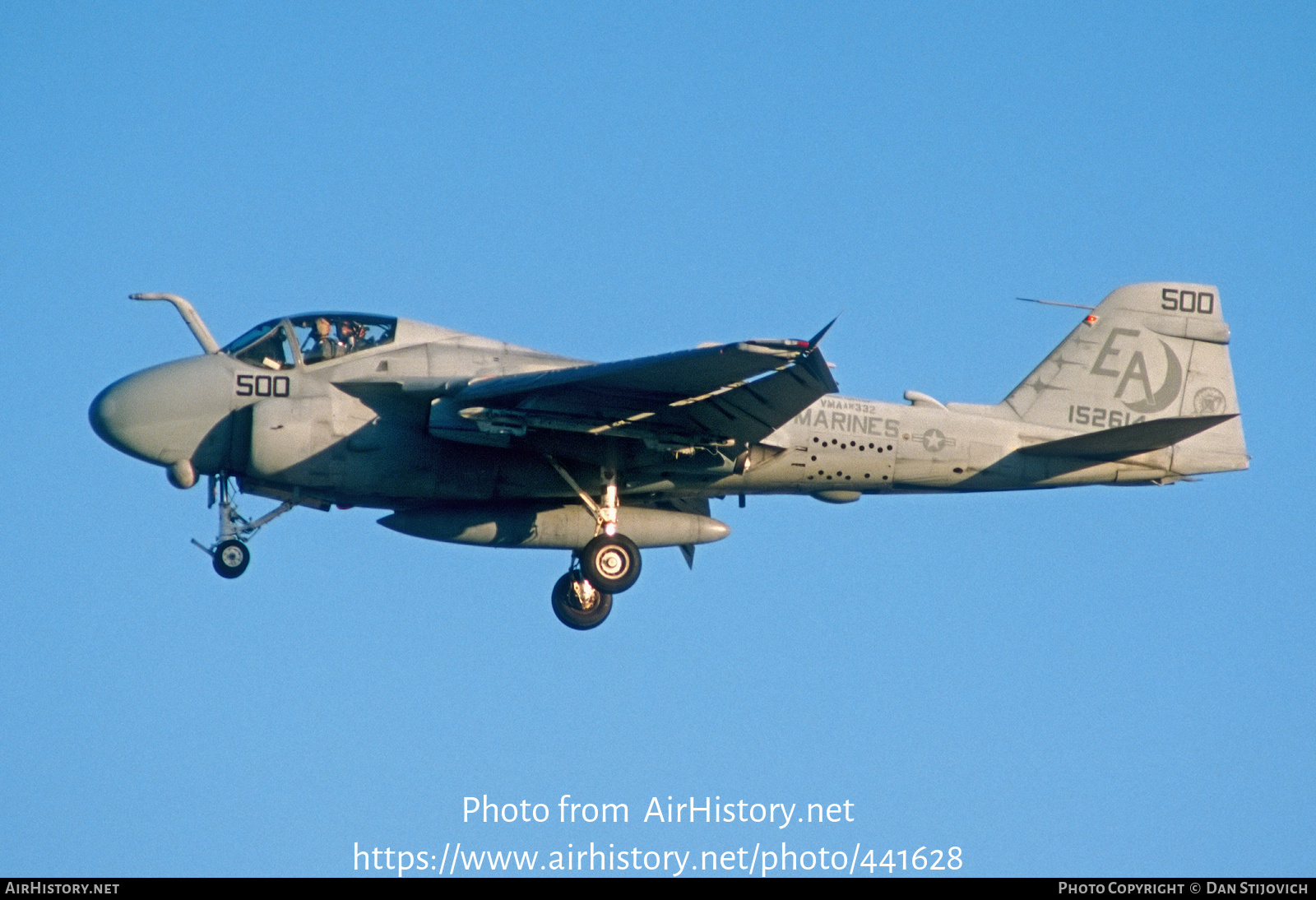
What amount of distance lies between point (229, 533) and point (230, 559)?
300 millimetres

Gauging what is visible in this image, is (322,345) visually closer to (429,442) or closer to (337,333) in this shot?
(337,333)

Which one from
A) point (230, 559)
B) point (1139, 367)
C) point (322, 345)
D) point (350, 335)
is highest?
point (1139, 367)

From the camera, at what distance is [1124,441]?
21859mm

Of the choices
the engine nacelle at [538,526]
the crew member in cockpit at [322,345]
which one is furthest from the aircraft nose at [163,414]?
the engine nacelle at [538,526]

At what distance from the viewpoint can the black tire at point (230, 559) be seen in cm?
2102

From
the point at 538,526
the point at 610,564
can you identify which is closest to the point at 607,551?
the point at 610,564

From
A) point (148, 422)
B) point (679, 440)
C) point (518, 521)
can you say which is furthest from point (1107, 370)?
point (148, 422)

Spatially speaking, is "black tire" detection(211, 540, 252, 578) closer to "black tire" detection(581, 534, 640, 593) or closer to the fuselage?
the fuselage

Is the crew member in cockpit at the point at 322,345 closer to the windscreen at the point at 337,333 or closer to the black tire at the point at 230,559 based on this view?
the windscreen at the point at 337,333

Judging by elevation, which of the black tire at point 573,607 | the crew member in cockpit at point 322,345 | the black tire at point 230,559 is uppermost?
the crew member in cockpit at point 322,345

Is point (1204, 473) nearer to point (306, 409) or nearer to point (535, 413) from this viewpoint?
point (535, 413)

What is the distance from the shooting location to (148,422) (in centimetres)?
2064

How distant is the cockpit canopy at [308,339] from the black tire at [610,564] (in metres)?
3.36

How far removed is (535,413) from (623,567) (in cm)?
245
